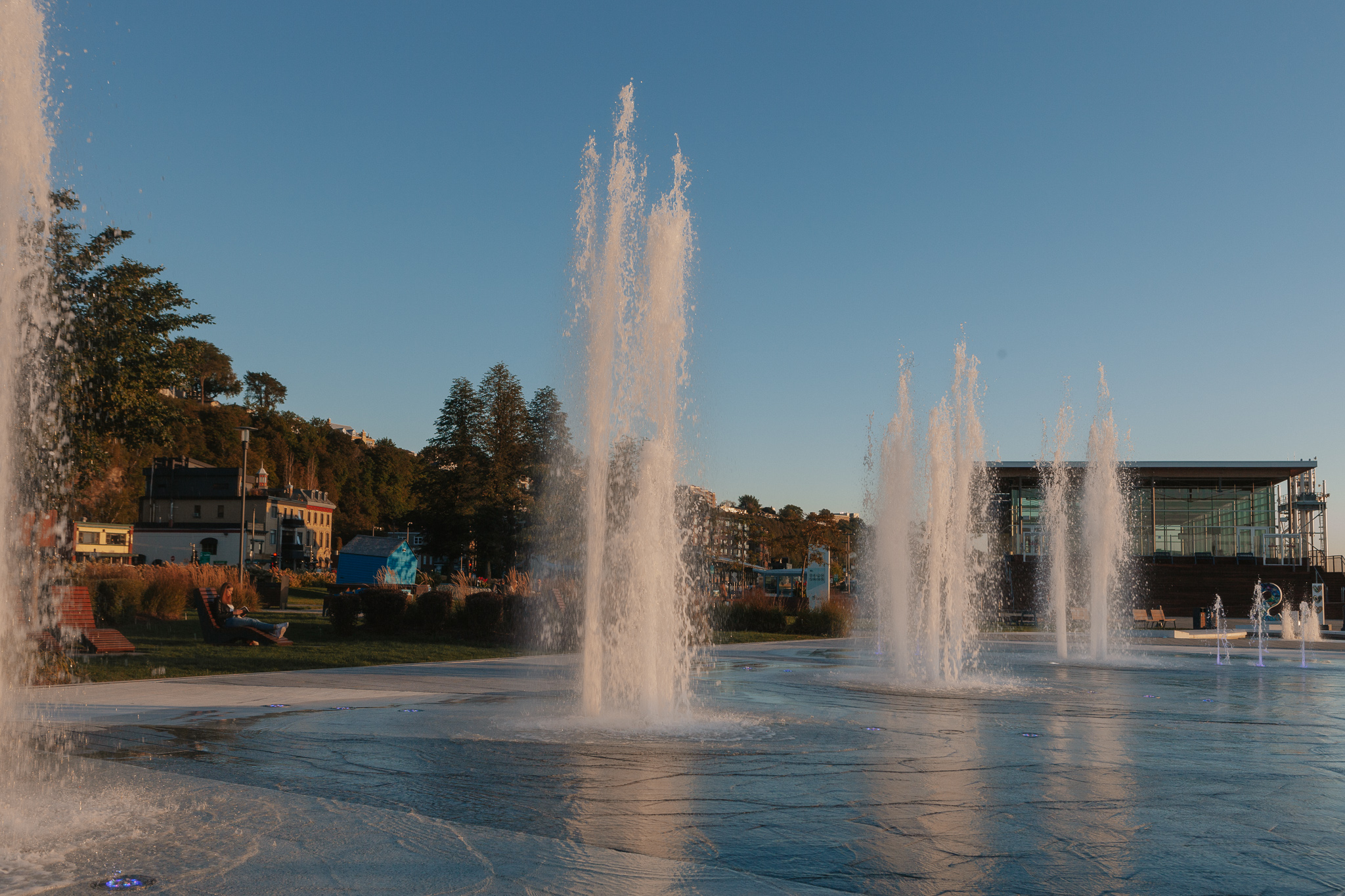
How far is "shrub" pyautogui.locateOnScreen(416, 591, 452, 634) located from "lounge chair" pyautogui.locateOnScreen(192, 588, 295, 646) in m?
3.99

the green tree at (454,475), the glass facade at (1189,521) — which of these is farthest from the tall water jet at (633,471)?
the green tree at (454,475)

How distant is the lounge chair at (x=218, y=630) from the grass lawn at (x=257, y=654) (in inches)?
6.6

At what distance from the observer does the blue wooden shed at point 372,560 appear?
1527 inches

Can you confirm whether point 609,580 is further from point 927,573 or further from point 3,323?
point 927,573

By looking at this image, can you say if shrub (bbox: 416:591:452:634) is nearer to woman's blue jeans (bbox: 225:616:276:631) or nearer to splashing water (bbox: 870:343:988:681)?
woman's blue jeans (bbox: 225:616:276:631)

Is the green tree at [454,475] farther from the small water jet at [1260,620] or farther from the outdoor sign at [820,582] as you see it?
the small water jet at [1260,620]

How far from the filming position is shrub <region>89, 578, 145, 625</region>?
853 inches

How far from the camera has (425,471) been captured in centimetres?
7562

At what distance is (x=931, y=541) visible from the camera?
16844 millimetres

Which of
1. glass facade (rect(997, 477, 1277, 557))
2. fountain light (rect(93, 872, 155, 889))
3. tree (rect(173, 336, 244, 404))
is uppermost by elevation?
tree (rect(173, 336, 244, 404))

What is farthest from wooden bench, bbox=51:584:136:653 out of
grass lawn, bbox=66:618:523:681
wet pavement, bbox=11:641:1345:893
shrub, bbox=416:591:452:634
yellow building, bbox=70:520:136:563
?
yellow building, bbox=70:520:136:563

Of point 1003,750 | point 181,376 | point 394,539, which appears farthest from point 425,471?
point 1003,750

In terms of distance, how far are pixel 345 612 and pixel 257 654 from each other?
15.9 ft

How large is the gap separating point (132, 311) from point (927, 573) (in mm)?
16556
